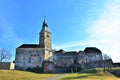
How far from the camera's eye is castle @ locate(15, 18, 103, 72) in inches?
3497

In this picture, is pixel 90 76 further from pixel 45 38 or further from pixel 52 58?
pixel 45 38

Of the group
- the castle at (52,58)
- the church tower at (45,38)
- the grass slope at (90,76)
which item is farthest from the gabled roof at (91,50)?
the grass slope at (90,76)

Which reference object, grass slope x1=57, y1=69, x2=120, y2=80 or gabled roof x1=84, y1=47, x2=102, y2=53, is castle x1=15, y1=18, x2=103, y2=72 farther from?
grass slope x1=57, y1=69, x2=120, y2=80

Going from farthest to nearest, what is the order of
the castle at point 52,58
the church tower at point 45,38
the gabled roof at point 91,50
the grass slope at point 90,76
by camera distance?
the church tower at point 45,38 → the gabled roof at point 91,50 → the castle at point 52,58 → the grass slope at point 90,76

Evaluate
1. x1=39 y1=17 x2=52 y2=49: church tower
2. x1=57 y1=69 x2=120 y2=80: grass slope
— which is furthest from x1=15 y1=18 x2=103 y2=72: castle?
x1=57 y1=69 x2=120 y2=80: grass slope

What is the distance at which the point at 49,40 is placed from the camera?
9900 centimetres

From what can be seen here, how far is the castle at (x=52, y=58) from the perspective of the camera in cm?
8881

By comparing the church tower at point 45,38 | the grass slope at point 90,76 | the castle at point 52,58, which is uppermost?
the church tower at point 45,38

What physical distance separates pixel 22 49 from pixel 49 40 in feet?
46.8

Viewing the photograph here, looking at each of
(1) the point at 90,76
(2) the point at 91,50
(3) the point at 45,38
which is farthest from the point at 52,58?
(1) the point at 90,76

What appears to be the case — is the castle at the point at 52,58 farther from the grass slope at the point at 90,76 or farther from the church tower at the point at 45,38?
the grass slope at the point at 90,76

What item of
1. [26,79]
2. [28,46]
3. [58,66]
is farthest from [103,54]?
[26,79]

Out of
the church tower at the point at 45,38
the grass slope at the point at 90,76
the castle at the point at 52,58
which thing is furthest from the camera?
the church tower at the point at 45,38

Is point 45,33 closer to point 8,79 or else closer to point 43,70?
point 43,70
